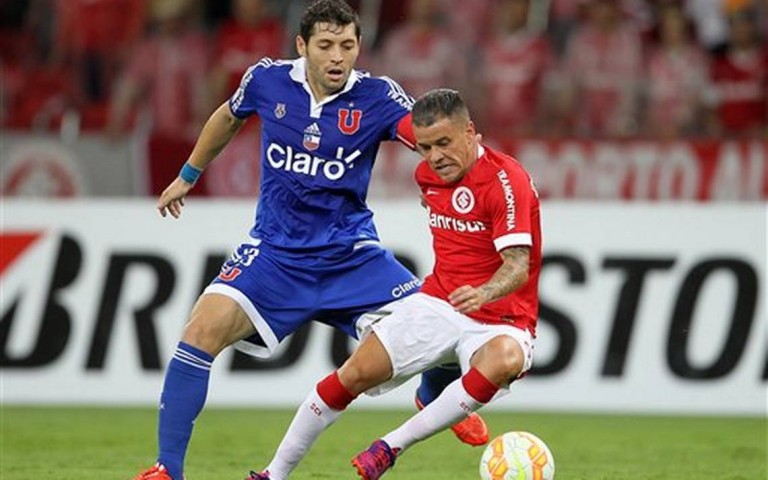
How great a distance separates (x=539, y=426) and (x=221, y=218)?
3.05 m

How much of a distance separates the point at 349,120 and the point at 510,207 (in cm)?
102

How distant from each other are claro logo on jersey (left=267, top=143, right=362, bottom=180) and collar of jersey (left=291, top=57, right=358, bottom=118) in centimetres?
21

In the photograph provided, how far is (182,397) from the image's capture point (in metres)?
8.09

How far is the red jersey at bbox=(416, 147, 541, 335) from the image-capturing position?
8.02 meters

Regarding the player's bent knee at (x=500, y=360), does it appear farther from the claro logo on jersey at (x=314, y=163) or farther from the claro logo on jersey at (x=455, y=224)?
the claro logo on jersey at (x=314, y=163)

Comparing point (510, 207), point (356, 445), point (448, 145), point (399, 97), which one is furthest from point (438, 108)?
point (356, 445)

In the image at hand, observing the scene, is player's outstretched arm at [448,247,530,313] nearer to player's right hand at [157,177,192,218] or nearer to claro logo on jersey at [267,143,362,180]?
claro logo on jersey at [267,143,362,180]

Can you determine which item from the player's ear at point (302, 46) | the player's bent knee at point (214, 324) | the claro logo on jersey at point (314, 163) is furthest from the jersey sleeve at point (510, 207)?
the player's bent knee at point (214, 324)

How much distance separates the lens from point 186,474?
9.13m

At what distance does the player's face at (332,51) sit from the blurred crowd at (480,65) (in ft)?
23.4

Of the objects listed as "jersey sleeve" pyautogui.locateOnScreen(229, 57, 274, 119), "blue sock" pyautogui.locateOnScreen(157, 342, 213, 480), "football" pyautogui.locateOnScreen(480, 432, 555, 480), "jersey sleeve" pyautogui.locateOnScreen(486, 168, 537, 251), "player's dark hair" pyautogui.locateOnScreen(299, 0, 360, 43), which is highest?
"player's dark hair" pyautogui.locateOnScreen(299, 0, 360, 43)

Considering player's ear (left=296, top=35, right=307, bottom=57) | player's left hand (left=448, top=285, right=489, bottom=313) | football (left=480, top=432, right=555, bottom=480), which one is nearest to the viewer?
player's left hand (left=448, top=285, right=489, bottom=313)

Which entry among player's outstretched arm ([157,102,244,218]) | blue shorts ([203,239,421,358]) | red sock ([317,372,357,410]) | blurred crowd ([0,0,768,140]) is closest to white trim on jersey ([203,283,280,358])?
blue shorts ([203,239,421,358])

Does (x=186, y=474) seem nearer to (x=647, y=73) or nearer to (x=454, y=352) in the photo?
(x=454, y=352)
